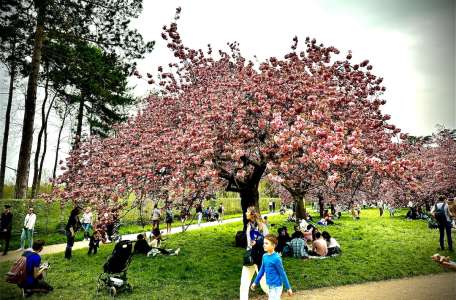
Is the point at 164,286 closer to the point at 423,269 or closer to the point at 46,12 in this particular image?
the point at 423,269

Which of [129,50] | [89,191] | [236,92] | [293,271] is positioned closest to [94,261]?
[89,191]

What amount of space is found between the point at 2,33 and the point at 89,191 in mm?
9260

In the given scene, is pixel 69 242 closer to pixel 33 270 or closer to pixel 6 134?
pixel 33 270

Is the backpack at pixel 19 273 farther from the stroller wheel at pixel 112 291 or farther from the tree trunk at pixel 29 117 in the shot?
the tree trunk at pixel 29 117

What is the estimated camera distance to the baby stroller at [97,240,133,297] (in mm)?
8703

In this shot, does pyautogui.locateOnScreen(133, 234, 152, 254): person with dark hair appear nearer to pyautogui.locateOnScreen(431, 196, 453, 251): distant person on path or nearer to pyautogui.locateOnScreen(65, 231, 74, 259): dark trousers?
pyautogui.locateOnScreen(65, 231, 74, 259): dark trousers

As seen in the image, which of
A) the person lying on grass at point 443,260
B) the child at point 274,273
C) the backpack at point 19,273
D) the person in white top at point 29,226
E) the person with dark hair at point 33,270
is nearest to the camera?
the person lying on grass at point 443,260

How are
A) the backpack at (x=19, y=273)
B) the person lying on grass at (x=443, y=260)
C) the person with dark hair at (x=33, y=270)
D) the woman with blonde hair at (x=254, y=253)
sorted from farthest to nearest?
1. the person with dark hair at (x=33, y=270)
2. the backpack at (x=19, y=273)
3. the woman with blonde hair at (x=254, y=253)
4. the person lying on grass at (x=443, y=260)

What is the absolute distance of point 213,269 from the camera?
10953mm

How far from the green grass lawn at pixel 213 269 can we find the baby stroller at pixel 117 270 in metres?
0.30

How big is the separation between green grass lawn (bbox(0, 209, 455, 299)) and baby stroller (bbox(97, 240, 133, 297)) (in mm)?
296

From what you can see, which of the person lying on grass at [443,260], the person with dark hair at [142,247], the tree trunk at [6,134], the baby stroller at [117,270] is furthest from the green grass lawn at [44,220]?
the person lying on grass at [443,260]

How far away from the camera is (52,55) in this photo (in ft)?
55.5

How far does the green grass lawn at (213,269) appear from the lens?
883cm
